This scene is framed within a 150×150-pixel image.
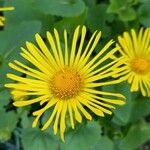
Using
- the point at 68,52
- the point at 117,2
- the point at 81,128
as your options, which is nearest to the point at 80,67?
the point at 68,52

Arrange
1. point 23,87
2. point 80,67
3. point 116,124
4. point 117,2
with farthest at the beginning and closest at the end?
point 116,124
point 117,2
point 80,67
point 23,87

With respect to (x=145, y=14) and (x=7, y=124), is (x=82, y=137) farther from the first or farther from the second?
(x=145, y=14)

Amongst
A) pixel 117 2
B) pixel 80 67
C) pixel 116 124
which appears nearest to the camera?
pixel 80 67

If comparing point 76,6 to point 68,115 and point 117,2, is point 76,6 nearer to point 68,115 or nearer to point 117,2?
point 117,2

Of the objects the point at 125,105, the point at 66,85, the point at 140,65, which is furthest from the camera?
the point at 140,65

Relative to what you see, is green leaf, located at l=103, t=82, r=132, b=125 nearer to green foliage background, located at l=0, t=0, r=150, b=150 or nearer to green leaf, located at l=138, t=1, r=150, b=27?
green foliage background, located at l=0, t=0, r=150, b=150

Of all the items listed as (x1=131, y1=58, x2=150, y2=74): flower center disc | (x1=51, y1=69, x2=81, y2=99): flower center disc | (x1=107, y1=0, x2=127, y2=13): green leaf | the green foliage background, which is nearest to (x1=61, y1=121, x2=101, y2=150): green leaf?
the green foliage background

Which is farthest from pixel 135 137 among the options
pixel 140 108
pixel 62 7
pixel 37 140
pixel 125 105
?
pixel 62 7
